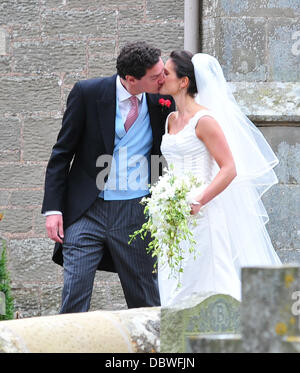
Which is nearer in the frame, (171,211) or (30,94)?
(171,211)

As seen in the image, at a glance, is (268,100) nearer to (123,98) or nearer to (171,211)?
(123,98)

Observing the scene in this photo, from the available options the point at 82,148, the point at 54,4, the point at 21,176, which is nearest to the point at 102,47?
the point at 54,4

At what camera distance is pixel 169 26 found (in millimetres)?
6969

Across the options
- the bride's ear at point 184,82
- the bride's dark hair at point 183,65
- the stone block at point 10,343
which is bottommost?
the stone block at point 10,343

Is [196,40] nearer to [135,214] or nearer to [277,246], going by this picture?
[277,246]

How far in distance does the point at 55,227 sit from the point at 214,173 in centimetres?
92

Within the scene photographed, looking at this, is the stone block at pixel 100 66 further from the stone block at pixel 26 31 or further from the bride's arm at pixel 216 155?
the bride's arm at pixel 216 155

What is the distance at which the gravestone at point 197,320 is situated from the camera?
2.73 metres

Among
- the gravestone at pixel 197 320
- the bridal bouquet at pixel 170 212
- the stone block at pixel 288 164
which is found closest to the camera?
the gravestone at pixel 197 320

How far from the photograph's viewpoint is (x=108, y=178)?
486 cm

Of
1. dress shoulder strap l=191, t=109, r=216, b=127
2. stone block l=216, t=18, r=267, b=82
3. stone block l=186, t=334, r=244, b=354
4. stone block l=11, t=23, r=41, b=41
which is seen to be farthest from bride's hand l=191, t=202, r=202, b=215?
stone block l=11, t=23, r=41, b=41

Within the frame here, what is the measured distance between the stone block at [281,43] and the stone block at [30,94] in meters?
1.82

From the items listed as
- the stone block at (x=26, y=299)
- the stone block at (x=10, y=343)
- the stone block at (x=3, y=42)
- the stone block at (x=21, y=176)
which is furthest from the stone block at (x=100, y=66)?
the stone block at (x=10, y=343)

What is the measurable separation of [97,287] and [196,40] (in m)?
2.04
